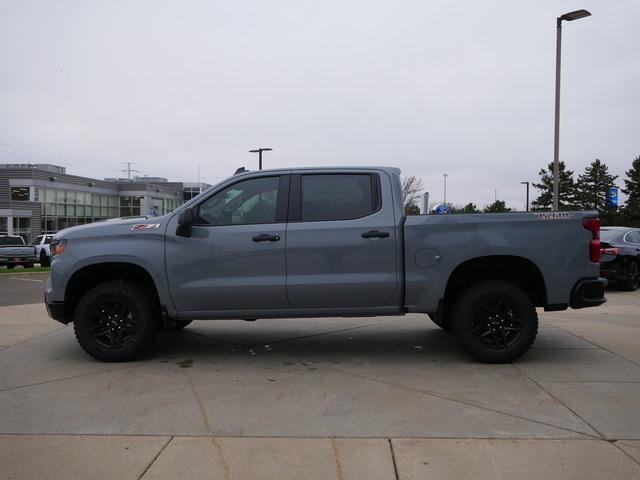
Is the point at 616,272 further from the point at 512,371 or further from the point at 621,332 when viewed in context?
the point at 512,371

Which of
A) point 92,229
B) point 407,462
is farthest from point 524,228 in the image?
point 92,229

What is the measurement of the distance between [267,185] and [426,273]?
6.17ft

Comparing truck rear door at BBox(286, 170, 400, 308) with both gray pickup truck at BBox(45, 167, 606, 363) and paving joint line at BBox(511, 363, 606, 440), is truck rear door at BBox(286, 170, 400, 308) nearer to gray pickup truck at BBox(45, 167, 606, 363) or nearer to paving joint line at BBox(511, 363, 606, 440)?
gray pickup truck at BBox(45, 167, 606, 363)

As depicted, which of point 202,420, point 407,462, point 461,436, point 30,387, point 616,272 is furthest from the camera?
point 616,272

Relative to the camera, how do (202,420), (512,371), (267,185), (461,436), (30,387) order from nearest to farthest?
(461,436), (202,420), (30,387), (512,371), (267,185)

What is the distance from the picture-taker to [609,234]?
12.9 m

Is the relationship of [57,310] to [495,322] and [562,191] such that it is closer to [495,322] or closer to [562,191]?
[495,322]

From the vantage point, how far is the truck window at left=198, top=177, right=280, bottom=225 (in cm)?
565

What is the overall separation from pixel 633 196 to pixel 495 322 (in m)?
61.3

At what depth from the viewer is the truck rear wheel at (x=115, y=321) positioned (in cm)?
559

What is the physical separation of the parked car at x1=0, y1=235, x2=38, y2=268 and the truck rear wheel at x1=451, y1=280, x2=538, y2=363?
947 inches

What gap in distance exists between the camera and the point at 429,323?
8016mm

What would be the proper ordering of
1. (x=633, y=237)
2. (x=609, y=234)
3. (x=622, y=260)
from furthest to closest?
(x=633, y=237)
(x=609, y=234)
(x=622, y=260)

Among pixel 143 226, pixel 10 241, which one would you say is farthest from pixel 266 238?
pixel 10 241
